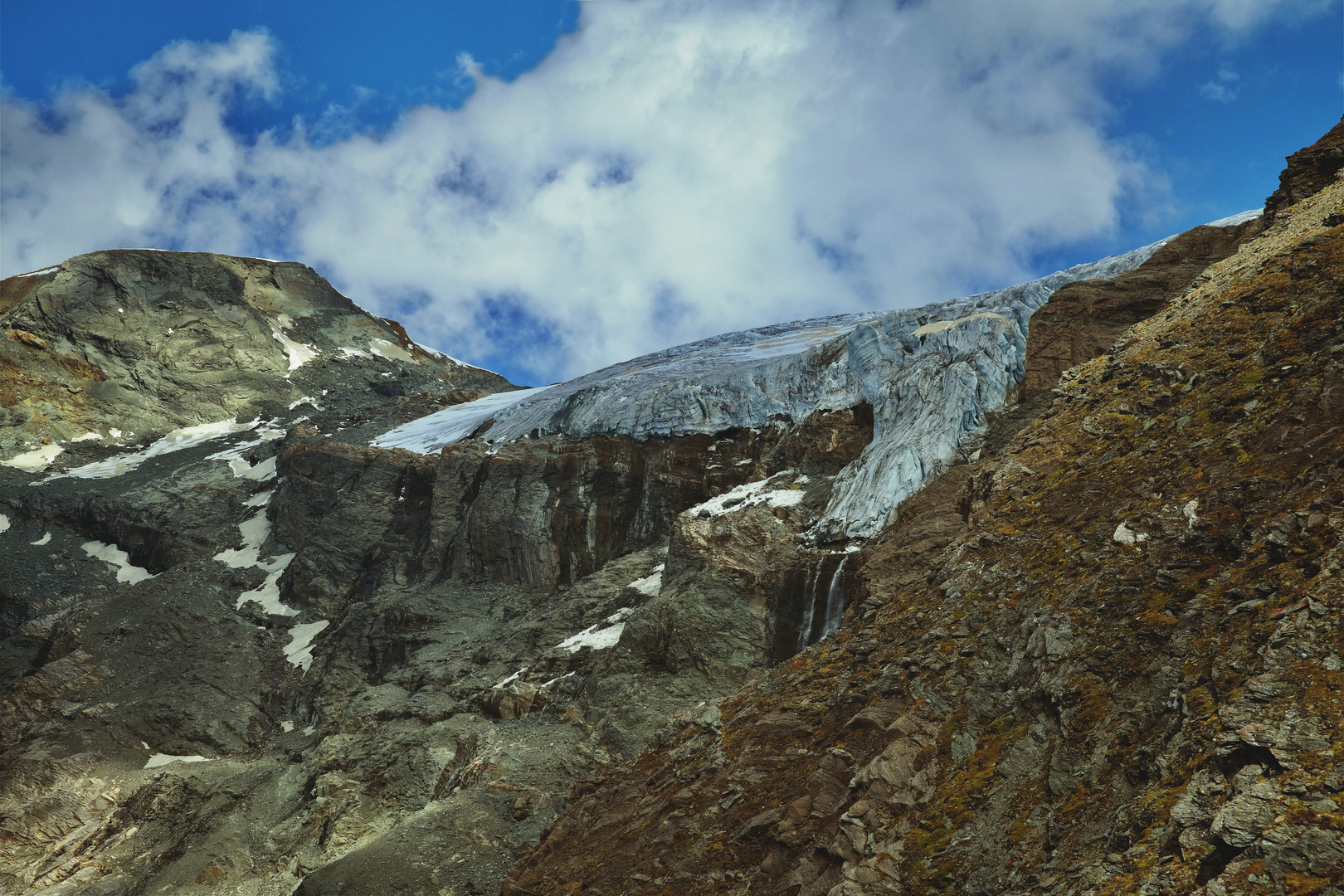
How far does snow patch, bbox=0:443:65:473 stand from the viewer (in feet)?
224

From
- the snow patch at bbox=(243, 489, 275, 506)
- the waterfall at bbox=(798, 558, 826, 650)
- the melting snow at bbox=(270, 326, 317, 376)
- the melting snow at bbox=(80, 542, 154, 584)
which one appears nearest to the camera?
the waterfall at bbox=(798, 558, 826, 650)

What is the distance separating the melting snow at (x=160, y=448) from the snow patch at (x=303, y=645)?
28.1 m

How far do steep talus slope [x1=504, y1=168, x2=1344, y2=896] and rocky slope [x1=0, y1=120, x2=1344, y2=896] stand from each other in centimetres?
6

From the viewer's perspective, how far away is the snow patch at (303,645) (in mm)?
47125

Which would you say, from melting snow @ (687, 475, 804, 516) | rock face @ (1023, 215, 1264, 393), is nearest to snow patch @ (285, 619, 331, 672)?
melting snow @ (687, 475, 804, 516)

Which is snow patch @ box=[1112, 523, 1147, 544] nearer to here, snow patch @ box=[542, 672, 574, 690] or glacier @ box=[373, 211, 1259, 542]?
glacier @ box=[373, 211, 1259, 542]

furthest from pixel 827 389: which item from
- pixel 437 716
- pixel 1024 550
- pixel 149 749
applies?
pixel 149 749

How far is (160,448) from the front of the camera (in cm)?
7475

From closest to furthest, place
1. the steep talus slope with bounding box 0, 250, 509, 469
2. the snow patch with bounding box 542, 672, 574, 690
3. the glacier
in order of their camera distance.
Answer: the snow patch with bounding box 542, 672, 574, 690
the glacier
the steep talus slope with bounding box 0, 250, 509, 469

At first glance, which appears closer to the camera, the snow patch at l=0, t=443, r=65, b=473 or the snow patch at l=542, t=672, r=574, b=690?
the snow patch at l=542, t=672, r=574, b=690

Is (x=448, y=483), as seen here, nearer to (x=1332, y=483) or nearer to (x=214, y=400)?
(x=214, y=400)

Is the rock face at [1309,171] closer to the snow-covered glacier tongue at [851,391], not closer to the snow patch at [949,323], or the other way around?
the snow-covered glacier tongue at [851,391]

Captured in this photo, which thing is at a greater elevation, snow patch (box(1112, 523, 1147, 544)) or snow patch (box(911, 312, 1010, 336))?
snow patch (box(911, 312, 1010, 336))

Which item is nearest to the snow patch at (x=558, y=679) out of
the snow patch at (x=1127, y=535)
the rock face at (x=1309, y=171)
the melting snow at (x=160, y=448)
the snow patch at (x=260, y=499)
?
the snow patch at (x=1127, y=535)
